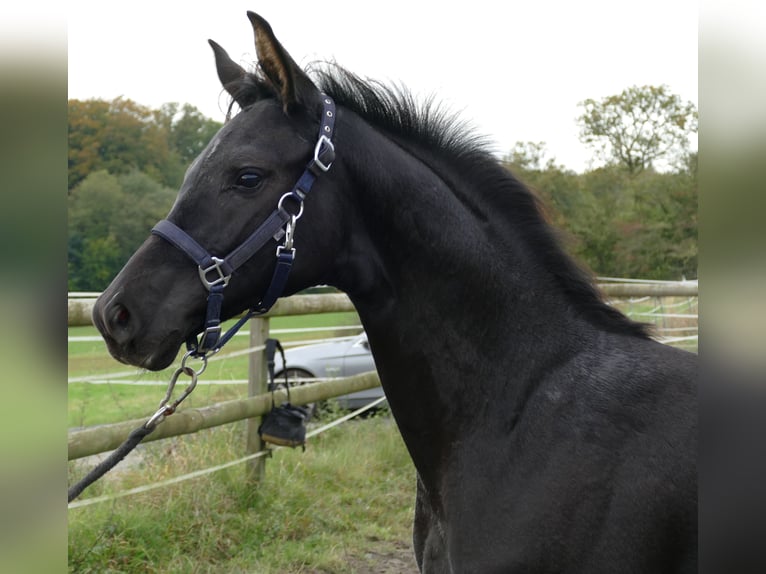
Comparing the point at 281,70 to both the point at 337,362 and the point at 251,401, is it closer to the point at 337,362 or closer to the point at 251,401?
the point at 251,401

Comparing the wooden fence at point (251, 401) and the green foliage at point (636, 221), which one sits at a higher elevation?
the green foliage at point (636, 221)

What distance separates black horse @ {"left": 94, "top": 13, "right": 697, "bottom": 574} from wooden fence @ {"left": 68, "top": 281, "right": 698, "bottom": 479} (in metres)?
1.24

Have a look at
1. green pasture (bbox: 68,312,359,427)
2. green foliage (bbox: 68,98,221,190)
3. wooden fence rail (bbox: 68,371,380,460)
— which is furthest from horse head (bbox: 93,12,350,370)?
green foliage (bbox: 68,98,221,190)

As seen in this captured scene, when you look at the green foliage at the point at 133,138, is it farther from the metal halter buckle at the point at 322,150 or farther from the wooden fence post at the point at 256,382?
the metal halter buckle at the point at 322,150

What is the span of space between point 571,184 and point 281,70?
80.0 feet

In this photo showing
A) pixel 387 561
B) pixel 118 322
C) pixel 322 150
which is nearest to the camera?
pixel 118 322

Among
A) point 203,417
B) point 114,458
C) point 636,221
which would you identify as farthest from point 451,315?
point 636,221

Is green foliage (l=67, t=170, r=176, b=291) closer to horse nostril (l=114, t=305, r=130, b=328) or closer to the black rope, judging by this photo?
the black rope

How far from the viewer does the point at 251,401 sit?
477 cm

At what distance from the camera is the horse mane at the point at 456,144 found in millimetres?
2309

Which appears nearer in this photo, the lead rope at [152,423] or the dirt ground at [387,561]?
the lead rope at [152,423]

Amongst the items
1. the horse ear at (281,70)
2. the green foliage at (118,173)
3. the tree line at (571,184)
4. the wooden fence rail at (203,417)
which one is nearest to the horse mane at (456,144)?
the horse ear at (281,70)

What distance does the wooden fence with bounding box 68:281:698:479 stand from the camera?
11.6ft

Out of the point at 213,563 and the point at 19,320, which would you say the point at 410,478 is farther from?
the point at 19,320
